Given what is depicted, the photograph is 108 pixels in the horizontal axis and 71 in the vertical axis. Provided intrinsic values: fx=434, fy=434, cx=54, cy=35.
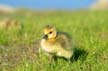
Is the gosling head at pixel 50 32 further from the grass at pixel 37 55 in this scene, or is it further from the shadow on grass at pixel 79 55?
the shadow on grass at pixel 79 55

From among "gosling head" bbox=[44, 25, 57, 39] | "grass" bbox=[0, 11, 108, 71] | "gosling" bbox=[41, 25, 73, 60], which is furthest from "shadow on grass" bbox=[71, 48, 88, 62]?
"gosling head" bbox=[44, 25, 57, 39]

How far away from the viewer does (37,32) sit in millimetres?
7844

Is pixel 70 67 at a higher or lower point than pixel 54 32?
lower

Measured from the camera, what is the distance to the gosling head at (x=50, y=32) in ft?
17.0

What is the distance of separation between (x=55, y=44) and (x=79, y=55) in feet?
1.90

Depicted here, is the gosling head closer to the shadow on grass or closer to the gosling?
the gosling

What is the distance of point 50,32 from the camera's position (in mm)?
5180

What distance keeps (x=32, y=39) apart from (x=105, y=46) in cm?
140

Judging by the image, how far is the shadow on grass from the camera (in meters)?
5.47

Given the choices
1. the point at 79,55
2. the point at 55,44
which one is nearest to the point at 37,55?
the point at 79,55

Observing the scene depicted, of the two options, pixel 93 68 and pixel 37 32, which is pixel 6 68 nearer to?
pixel 93 68

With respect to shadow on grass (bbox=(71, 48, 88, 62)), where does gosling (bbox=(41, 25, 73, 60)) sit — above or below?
above

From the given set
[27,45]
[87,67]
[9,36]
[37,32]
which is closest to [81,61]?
[87,67]

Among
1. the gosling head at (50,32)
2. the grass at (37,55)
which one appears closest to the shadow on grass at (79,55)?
the grass at (37,55)
